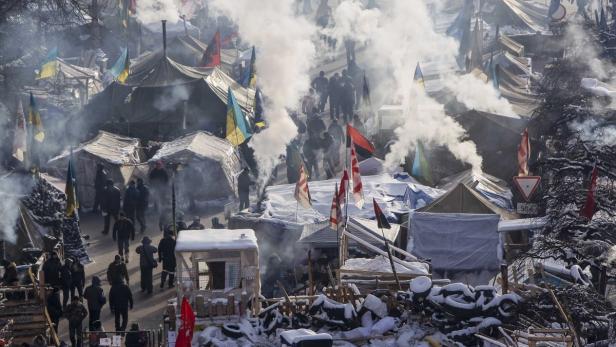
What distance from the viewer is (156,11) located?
37.7 m

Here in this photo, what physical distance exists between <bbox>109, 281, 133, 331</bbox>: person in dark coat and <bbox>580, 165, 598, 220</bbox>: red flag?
574 centimetres

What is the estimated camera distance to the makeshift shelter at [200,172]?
21.1 meters

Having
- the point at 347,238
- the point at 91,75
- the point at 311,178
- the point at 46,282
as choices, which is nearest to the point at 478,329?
the point at 347,238

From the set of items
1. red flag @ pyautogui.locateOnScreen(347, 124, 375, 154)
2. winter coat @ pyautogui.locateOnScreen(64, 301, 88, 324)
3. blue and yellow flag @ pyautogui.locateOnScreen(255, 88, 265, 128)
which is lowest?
winter coat @ pyautogui.locateOnScreen(64, 301, 88, 324)

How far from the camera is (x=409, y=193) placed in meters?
18.3

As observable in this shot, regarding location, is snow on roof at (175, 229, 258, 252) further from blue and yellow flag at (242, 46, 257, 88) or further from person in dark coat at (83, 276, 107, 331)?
blue and yellow flag at (242, 46, 257, 88)

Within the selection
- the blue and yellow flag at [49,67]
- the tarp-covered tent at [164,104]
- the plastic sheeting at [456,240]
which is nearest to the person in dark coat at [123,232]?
the plastic sheeting at [456,240]

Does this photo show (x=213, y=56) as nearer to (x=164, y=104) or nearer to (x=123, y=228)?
(x=164, y=104)

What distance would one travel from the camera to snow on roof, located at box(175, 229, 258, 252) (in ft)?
39.8

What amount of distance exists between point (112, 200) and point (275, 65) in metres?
8.32

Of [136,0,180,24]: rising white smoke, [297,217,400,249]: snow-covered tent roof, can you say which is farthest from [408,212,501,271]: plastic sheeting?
[136,0,180,24]: rising white smoke

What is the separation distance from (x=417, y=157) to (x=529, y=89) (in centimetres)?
905

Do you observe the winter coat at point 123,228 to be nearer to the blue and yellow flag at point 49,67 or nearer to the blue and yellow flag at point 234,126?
the blue and yellow flag at point 234,126

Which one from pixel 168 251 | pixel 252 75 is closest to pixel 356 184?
pixel 168 251
